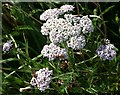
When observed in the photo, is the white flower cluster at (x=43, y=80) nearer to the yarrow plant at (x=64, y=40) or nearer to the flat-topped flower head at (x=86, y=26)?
the yarrow plant at (x=64, y=40)

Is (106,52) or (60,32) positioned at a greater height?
(60,32)

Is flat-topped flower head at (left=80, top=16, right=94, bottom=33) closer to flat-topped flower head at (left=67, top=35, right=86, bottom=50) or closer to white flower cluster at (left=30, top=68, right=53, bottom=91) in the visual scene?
flat-topped flower head at (left=67, top=35, right=86, bottom=50)

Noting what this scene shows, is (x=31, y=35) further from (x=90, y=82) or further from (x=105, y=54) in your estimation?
(x=105, y=54)

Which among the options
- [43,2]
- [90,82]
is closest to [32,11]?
[43,2]

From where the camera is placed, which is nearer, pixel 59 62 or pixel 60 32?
pixel 60 32

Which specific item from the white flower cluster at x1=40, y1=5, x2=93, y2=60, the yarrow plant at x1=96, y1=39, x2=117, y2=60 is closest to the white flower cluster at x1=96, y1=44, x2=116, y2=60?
the yarrow plant at x1=96, y1=39, x2=117, y2=60

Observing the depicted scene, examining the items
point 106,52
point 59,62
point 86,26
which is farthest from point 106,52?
A: point 59,62

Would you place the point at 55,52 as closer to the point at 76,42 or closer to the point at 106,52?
the point at 76,42

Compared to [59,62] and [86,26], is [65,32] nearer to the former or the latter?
[86,26]
